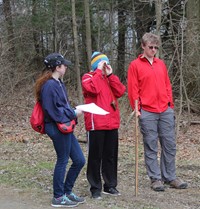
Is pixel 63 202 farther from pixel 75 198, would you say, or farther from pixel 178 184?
pixel 178 184

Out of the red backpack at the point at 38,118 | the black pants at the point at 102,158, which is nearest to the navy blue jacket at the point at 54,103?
the red backpack at the point at 38,118

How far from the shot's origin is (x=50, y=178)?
6.75 meters

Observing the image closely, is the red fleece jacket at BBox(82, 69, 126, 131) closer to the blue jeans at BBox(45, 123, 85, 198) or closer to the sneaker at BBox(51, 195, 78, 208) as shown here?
the blue jeans at BBox(45, 123, 85, 198)

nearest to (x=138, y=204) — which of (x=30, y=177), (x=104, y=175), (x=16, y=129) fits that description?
(x=104, y=175)

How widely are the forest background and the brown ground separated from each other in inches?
1.5

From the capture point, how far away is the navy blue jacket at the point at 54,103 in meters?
4.95

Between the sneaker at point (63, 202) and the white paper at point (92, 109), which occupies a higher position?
the white paper at point (92, 109)

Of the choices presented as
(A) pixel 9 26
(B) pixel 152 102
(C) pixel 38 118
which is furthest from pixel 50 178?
(A) pixel 9 26

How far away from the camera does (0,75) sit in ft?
49.8

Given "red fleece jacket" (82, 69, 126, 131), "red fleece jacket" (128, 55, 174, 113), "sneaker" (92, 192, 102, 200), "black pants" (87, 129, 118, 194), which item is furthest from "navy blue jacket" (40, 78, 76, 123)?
"red fleece jacket" (128, 55, 174, 113)

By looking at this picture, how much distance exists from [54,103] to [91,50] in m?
14.7

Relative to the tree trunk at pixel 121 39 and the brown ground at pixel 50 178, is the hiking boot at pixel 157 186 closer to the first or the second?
the brown ground at pixel 50 178

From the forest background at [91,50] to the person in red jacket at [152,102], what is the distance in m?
0.55

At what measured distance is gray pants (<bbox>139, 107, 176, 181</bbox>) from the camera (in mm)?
5973
